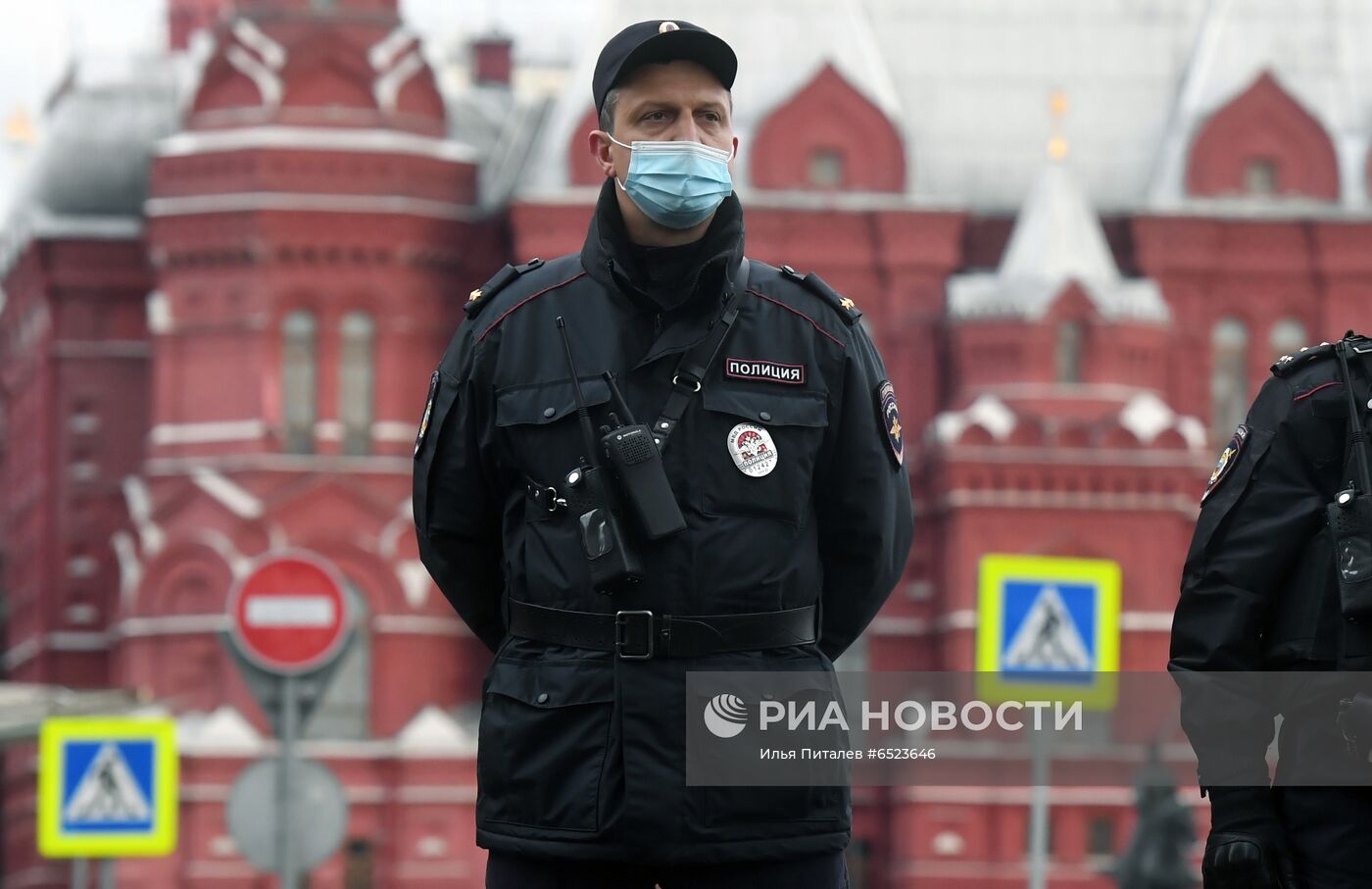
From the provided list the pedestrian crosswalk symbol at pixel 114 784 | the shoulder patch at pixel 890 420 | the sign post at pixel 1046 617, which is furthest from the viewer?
the pedestrian crosswalk symbol at pixel 114 784

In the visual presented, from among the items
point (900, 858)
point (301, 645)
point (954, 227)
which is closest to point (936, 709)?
point (301, 645)

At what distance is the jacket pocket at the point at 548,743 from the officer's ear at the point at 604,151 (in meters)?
0.92

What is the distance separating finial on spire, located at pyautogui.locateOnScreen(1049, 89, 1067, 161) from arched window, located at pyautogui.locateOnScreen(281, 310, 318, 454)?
8.56 m

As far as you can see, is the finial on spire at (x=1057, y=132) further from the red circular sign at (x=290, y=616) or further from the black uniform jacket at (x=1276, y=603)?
the black uniform jacket at (x=1276, y=603)

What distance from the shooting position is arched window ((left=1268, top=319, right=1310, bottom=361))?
3744cm

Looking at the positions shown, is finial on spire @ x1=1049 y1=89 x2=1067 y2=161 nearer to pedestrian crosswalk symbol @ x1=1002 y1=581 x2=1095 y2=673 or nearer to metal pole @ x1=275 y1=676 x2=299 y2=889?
pedestrian crosswalk symbol @ x1=1002 y1=581 x2=1095 y2=673

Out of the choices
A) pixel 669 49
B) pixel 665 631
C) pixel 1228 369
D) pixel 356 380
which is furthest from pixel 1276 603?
pixel 1228 369

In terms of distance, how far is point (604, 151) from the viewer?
5.72 m

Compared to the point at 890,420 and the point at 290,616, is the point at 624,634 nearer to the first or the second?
the point at 890,420

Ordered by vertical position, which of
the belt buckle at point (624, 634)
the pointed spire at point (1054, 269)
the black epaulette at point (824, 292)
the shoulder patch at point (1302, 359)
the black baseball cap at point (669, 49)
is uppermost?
the pointed spire at point (1054, 269)

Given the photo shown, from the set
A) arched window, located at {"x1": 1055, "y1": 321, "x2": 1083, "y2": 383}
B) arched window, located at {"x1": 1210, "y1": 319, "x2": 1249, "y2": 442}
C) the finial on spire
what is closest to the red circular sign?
arched window, located at {"x1": 1055, "y1": 321, "x2": 1083, "y2": 383}

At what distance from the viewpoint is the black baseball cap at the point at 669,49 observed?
215 inches

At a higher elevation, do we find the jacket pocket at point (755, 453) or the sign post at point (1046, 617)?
the sign post at point (1046, 617)

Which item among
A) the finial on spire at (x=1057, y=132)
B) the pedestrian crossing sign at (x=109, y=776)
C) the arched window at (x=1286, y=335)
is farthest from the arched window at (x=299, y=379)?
the pedestrian crossing sign at (x=109, y=776)
